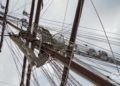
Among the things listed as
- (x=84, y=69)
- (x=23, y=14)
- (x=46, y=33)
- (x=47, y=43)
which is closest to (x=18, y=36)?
(x=46, y=33)

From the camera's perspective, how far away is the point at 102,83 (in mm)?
5879

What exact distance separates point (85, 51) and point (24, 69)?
376 cm

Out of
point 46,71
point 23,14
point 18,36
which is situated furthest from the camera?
point 23,14

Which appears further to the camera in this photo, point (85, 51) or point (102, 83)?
point (85, 51)

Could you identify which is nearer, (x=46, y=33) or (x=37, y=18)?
(x=46, y=33)

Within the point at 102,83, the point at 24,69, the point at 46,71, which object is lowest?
the point at 24,69

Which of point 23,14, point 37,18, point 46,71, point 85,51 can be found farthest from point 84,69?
point 23,14

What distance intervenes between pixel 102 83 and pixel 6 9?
13891mm

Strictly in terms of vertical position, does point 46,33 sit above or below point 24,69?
above

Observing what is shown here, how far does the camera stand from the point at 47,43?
420 inches

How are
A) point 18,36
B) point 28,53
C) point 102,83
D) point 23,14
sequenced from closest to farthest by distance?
point 102,83 < point 28,53 < point 18,36 < point 23,14

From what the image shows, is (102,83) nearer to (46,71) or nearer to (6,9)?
(46,71)

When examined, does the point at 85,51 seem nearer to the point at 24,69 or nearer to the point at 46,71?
the point at 46,71

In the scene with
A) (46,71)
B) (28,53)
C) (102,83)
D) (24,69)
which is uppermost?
(102,83)
